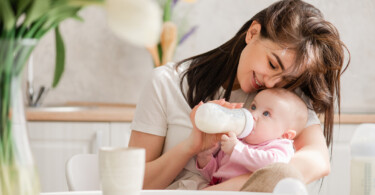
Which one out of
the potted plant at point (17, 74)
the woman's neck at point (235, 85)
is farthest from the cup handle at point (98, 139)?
the potted plant at point (17, 74)

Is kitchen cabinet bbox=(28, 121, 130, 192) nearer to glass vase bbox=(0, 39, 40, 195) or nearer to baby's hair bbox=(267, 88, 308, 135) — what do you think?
baby's hair bbox=(267, 88, 308, 135)

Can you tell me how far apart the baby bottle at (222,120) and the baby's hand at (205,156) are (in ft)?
0.42

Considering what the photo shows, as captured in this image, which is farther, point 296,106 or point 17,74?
point 296,106

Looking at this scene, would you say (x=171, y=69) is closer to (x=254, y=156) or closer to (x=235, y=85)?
(x=235, y=85)

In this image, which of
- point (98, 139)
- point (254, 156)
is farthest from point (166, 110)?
point (98, 139)

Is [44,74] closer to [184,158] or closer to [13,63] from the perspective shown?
[184,158]

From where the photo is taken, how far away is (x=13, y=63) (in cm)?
66

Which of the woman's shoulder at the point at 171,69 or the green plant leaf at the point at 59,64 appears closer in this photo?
the green plant leaf at the point at 59,64

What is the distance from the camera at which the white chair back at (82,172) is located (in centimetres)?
148

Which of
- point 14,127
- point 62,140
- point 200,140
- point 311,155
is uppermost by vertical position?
point 14,127

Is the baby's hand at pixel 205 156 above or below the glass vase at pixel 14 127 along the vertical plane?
below

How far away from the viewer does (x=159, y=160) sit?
5.00 ft

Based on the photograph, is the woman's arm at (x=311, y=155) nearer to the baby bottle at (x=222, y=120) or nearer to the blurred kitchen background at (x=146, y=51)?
the baby bottle at (x=222, y=120)

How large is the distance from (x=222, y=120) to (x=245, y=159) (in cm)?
14
